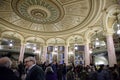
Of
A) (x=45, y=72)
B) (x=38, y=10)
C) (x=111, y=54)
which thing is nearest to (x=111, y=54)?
(x=111, y=54)

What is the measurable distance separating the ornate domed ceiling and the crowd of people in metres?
4.84

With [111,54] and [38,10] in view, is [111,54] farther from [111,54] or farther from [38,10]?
[38,10]

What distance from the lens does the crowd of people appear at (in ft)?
6.27

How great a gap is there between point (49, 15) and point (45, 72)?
747cm

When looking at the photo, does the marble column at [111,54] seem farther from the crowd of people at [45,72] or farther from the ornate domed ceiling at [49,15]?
the ornate domed ceiling at [49,15]

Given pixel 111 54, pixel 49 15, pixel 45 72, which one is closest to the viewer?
pixel 45 72

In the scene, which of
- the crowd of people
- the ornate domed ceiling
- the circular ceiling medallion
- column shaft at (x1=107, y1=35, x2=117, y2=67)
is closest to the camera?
the crowd of people

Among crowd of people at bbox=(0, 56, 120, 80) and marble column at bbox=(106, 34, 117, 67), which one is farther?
marble column at bbox=(106, 34, 117, 67)

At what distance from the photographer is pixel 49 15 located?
36.4ft

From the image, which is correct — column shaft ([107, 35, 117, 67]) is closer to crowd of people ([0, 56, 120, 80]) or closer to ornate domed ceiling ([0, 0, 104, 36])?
crowd of people ([0, 56, 120, 80])

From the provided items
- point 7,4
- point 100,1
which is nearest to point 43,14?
point 7,4

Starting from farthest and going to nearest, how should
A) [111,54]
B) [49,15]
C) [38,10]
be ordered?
1. [49,15]
2. [38,10]
3. [111,54]

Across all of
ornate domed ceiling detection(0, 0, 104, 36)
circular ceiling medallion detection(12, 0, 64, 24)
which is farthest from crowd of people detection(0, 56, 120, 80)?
circular ceiling medallion detection(12, 0, 64, 24)

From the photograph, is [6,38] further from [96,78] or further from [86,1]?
[96,78]
